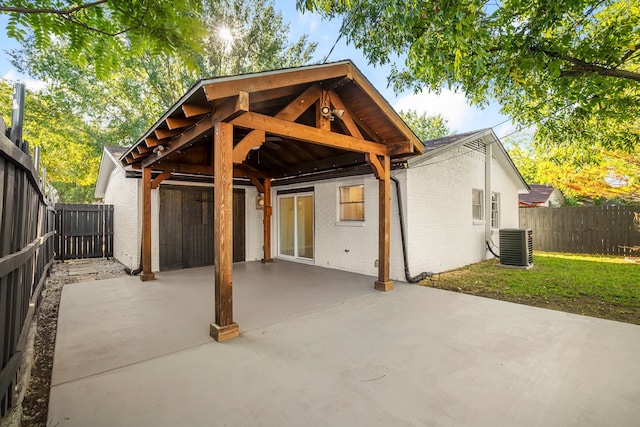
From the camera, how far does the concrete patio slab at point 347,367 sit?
206 cm

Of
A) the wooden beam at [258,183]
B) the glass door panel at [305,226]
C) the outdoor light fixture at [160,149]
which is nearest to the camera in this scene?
the outdoor light fixture at [160,149]

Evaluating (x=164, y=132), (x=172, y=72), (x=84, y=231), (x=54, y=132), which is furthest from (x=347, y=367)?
(x=54, y=132)

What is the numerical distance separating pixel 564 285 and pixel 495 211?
4.27 metres

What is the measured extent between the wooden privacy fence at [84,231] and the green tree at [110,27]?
10.5m

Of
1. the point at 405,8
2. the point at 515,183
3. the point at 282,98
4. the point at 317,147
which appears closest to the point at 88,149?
the point at 317,147

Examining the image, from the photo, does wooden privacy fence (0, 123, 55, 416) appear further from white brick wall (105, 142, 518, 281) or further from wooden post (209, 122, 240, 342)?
white brick wall (105, 142, 518, 281)

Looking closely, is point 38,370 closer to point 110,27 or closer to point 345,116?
point 110,27

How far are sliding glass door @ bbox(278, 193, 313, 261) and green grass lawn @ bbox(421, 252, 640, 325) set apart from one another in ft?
11.9

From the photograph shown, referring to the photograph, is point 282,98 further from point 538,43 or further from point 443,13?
point 538,43

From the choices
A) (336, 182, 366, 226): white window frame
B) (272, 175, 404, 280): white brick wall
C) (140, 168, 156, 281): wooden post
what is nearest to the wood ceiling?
(140, 168, 156, 281): wooden post

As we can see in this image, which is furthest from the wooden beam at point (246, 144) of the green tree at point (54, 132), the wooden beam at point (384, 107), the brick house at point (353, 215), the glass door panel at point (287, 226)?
the green tree at point (54, 132)

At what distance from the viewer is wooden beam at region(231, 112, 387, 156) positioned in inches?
140

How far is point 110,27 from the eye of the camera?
71.2 inches

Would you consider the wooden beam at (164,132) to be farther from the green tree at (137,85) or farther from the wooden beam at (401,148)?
the green tree at (137,85)
